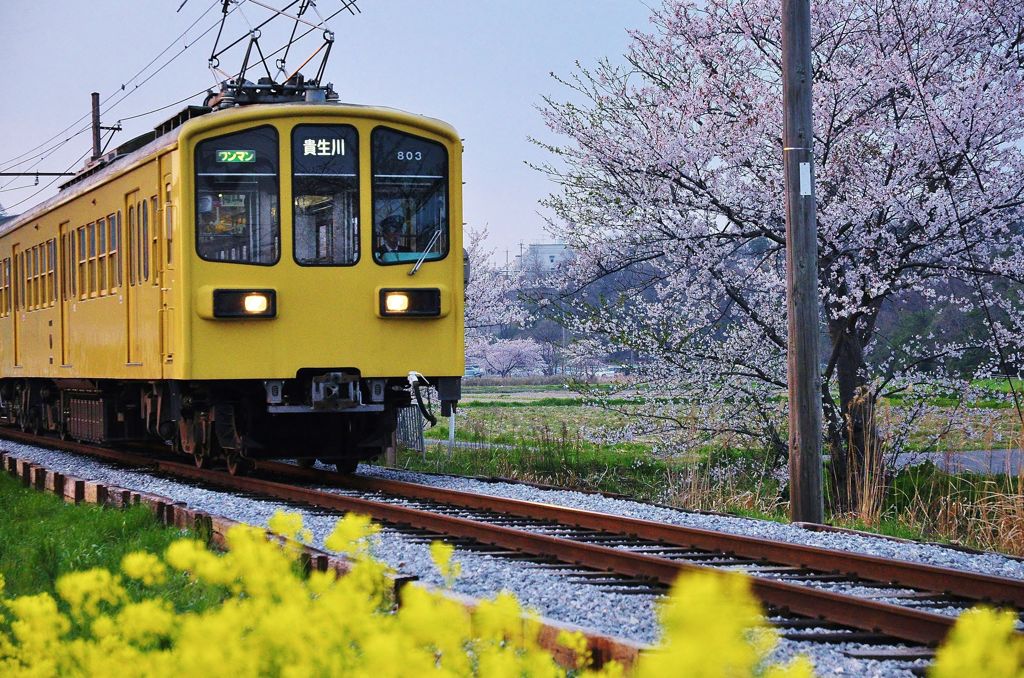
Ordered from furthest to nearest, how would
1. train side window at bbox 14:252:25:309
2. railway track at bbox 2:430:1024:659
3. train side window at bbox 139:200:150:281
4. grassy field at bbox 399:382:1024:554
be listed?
train side window at bbox 14:252:25:309 → train side window at bbox 139:200:150:281 → grassy field at bbox 399:382:1024:554 → railway track at bbox 2:430:1024:659

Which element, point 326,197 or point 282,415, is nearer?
point 326,197

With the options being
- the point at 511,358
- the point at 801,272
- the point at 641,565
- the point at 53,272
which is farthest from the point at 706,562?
the point at 511,358

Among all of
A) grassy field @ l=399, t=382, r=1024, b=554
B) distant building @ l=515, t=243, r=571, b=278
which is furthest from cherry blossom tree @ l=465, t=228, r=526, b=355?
grassy field @ l=399, t=382, r=1024, b=554

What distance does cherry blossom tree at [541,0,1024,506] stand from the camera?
1205cm

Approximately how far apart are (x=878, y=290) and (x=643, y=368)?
275 centimetres

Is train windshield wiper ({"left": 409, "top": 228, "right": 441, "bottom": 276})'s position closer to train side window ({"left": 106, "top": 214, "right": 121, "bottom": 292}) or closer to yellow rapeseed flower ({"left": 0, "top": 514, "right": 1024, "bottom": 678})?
train side window ({"left": 106, "top": 214, "right": 121, "bottom": 292})

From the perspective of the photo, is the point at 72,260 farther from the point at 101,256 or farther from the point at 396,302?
the point at 396,302

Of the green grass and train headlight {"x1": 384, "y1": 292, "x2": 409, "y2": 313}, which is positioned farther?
train headlight {"x1": 384, "y1": 292, "x2": 409, "y2": 313}

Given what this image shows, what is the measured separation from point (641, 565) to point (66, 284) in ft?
32.2

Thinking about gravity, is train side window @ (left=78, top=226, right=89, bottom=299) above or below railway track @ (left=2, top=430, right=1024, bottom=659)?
above

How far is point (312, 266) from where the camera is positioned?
404 inches

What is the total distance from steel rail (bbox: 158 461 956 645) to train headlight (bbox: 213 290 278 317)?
4.48 ft

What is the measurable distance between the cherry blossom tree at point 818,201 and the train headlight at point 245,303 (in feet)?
14.9

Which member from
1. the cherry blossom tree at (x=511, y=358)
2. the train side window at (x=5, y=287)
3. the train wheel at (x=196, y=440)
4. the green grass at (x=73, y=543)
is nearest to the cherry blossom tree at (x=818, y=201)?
the train wheel at (x=196, y=440)
